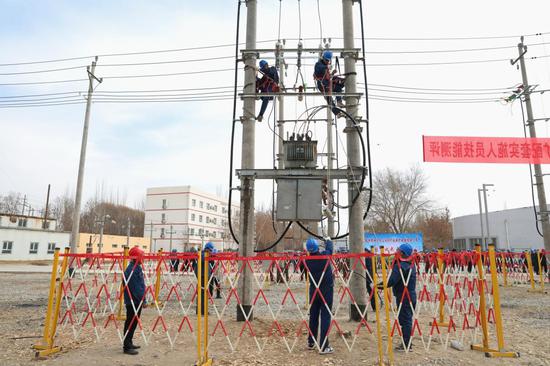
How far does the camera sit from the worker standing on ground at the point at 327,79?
9.09 m

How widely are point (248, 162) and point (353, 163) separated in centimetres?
265

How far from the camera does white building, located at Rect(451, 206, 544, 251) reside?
119ft

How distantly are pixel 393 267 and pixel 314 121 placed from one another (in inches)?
167

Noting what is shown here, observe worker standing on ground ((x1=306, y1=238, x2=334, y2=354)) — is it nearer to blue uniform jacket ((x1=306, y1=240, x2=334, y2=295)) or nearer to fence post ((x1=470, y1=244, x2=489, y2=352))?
blue uniform jacket ((x1=306, y1=240, x2=334, y2=295))

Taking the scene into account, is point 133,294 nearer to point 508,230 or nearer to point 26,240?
point 508,230

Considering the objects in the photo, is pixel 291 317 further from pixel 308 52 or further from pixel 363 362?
pixel 308 52

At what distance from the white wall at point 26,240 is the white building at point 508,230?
1914 inches

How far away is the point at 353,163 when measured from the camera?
873 cm

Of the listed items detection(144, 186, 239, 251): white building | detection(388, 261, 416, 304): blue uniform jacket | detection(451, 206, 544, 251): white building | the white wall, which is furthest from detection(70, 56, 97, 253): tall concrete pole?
detection(144, 186, 239, 251): white building

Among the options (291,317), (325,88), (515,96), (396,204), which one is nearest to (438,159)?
(515,96)

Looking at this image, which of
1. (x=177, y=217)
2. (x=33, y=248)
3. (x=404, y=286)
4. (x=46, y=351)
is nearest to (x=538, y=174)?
(x=404, y=286)

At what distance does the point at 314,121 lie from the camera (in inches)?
362

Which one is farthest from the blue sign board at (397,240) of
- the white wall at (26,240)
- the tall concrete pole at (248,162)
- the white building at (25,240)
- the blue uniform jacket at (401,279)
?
the white wall at (26,240)

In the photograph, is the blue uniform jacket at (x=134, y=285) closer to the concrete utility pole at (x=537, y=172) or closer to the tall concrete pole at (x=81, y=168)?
the tall concrete pole at (x=81, y=168)
